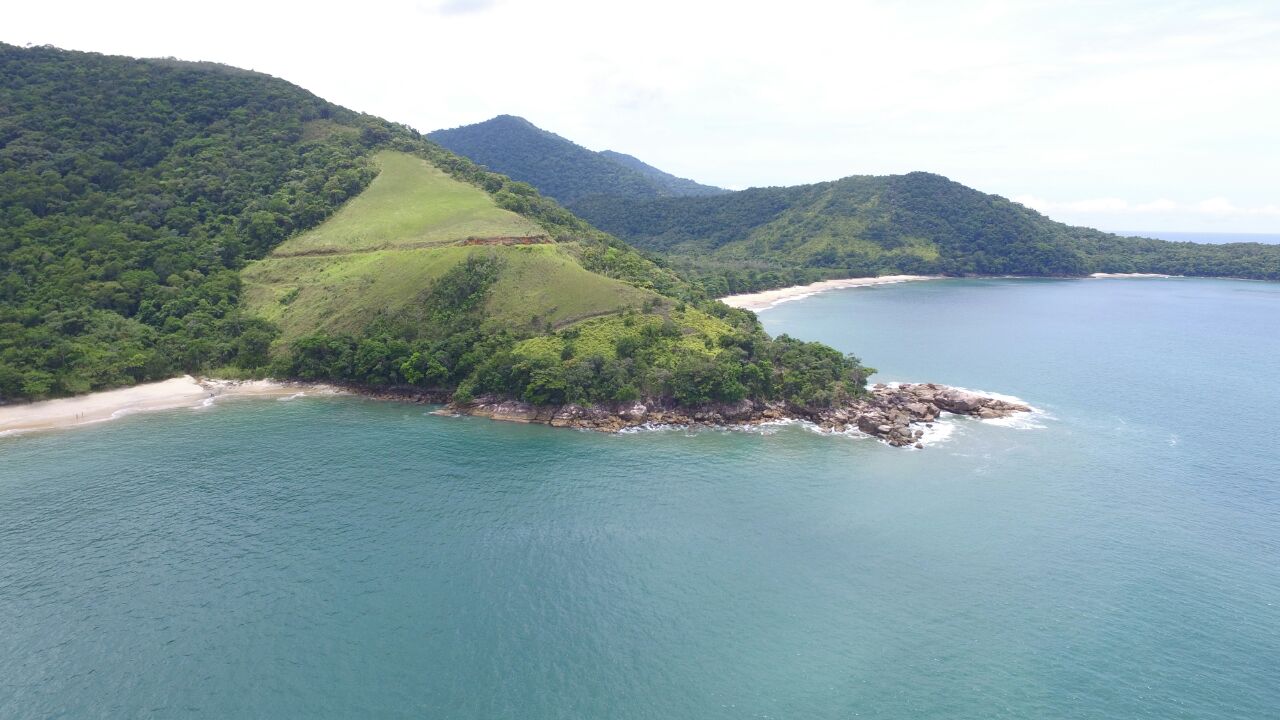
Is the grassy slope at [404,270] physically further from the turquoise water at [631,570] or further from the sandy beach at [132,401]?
the turquoise water at [631,570]

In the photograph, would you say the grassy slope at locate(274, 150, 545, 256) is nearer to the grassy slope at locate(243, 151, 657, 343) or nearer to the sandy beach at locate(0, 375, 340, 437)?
the grassy slope at locate(243, 151, 657, 343)

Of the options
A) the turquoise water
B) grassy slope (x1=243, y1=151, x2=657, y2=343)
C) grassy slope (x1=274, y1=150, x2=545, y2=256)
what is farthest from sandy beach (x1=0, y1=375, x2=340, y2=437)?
grassy slope (x1=274, y1=150, x2=545, y2=256)

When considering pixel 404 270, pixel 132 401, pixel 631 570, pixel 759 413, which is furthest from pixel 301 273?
pixel 631 570

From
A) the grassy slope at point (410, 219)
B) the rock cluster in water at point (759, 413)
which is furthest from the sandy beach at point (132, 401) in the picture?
the grassy slope at point (410, 219)

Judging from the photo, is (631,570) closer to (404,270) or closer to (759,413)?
(759,413)

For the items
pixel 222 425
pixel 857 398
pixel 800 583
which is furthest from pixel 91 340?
pixel 857 398

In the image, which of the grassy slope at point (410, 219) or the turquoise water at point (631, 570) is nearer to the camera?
the turquoise water at point (631, 570)
